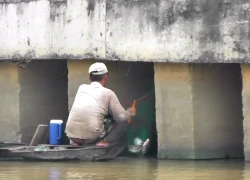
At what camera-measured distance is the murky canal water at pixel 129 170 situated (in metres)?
11.1

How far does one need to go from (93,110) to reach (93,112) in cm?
3

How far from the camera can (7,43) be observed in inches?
571

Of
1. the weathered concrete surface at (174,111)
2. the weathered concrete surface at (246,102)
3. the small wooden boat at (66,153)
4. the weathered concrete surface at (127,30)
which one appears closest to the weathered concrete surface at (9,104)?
the weathered concrete surface at (127,30)

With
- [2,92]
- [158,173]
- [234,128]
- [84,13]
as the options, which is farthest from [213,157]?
[2,92]

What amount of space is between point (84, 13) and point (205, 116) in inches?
89.3

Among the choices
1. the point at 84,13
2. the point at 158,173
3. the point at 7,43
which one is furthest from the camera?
the point at 7,43

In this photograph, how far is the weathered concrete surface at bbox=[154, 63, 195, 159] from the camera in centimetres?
1247

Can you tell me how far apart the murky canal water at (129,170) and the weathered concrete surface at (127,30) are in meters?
1.29

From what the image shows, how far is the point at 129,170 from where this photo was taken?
1187cm

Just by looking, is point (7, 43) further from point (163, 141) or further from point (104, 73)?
point (163, 141)

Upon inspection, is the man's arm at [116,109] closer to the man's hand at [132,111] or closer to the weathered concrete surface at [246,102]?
the man's hand at [132,111]

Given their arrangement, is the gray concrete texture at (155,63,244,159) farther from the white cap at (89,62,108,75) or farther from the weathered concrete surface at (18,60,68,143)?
the weathered concrete surface at (18,60,68,143)

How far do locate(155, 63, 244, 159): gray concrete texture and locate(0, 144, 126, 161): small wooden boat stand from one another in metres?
0.64

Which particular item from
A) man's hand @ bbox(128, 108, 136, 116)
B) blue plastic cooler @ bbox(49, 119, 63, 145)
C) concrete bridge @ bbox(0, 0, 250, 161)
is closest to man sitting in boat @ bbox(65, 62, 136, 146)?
man's hand @ bbox(128, 108, 136, 116)
